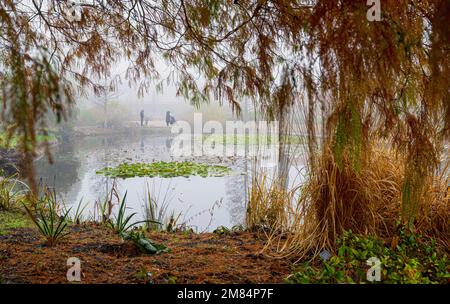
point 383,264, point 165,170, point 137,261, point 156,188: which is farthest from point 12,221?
point 165,170

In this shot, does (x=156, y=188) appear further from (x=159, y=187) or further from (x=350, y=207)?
(x=350, y=207)

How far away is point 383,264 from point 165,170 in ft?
14.7

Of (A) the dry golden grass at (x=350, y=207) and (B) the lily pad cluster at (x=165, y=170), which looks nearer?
(A) the dry golden grass at (x=350, y=207)

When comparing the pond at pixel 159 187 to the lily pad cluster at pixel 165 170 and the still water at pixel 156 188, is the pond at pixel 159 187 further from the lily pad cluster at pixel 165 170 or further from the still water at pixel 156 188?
the lily pad cluster at pixel 165 170

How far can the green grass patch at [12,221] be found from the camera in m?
2.64

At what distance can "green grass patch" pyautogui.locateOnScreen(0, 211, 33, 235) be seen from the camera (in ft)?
8.66

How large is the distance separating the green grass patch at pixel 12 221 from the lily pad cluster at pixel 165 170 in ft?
7.78

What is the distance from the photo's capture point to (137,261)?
183 cm

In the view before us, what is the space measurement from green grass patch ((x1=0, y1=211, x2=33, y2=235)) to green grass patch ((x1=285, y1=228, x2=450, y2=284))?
197cm

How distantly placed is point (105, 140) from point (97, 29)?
9.41 meters

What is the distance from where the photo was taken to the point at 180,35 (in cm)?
208

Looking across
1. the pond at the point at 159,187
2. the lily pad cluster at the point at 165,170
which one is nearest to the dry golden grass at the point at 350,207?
the pond at the point at 159,187

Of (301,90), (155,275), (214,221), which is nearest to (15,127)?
(301,90)
